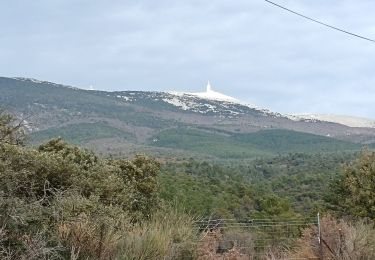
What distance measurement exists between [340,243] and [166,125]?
126 meters

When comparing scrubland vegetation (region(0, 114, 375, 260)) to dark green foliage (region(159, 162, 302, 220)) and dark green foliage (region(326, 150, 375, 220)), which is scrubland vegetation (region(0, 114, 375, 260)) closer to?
dark green foliage (region(326, 150, 375, 220))

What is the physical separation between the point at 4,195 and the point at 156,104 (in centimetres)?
15956

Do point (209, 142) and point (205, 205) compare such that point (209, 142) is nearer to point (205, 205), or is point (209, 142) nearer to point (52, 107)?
point (52, 107)

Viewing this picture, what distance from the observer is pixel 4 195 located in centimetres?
673

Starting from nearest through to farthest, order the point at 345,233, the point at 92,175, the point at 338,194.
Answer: the point at 345,233
the point at 92,175
the point at 338,194

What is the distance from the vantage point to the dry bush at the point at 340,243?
9.42 meters

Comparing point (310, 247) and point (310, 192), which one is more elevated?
point (310, 247)

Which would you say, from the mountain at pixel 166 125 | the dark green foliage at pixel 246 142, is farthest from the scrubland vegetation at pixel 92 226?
the dark green foliage at pixel 246 142

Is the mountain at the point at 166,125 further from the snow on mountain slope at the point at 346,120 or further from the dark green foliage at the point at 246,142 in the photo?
the snow on mountain slope at the point at 346,120

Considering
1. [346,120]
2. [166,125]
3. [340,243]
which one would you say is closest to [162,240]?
[340,243]

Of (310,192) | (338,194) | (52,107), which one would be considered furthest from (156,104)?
(338,194)

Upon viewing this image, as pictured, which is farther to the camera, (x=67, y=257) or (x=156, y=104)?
(x=156, y=104)

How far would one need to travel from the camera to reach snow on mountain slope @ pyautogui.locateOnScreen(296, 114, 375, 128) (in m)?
174

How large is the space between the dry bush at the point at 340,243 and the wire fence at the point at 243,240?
18 centimetres
